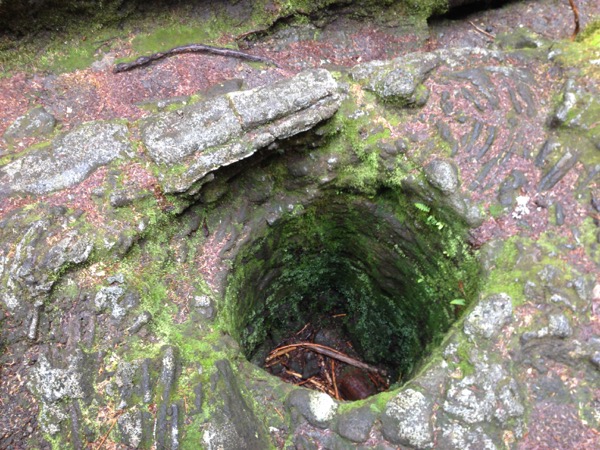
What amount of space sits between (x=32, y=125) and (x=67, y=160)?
2.10 ft

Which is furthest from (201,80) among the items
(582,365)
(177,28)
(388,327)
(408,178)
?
(582,365)

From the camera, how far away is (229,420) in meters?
2.98

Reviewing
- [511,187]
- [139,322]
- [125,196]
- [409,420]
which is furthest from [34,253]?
[511,187]

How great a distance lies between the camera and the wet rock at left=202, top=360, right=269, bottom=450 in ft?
9.56

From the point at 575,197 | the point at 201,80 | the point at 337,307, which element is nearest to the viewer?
the point at 575,197

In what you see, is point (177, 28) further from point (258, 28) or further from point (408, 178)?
point (408, 178)

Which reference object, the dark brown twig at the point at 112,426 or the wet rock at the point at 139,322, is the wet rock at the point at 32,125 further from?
the dark brown twig at the point at 112,426

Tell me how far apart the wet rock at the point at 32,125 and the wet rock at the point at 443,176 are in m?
3.22

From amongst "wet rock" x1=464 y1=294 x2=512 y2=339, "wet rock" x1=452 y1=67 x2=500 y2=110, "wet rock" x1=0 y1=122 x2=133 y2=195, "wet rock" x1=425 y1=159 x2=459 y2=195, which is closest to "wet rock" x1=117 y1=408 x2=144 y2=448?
"wet rock" x1=0 y1=122 x2=133 y2=195

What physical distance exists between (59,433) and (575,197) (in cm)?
397

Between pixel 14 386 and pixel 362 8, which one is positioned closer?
pixel 14 386

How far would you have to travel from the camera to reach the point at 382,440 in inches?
115

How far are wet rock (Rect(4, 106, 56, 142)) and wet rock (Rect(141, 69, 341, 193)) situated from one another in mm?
883

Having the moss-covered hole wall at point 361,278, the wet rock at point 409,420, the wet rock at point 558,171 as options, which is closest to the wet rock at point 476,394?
the wet rock at point 409,420
